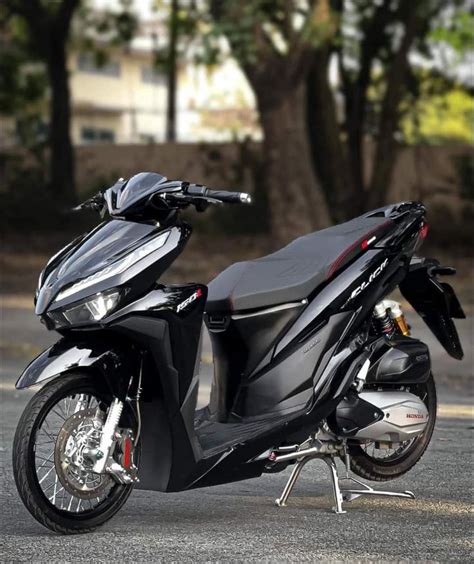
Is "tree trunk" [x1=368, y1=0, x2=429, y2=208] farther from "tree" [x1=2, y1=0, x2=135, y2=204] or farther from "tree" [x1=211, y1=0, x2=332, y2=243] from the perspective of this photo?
"tree" [x1=2, y1=0, x2=135, y2=204]

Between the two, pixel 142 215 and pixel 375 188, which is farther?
pixel 375 188

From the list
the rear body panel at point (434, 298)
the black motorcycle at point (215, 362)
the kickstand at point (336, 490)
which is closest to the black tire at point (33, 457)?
the black motorcycle at point (215, 362)

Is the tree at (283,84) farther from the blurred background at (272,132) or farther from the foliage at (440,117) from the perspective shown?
the foliage at (440,117)

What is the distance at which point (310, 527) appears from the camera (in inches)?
246

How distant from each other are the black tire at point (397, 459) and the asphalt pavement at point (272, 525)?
136 millimetres

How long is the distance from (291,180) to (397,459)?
15.5m

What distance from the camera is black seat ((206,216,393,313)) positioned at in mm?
6398

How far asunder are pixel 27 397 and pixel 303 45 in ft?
37.0

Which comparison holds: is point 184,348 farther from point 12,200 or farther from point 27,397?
point 12,200

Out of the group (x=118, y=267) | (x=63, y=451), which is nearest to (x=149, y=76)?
(x=118, y=267)

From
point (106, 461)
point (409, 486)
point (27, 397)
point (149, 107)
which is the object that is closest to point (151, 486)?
point (106, 461)

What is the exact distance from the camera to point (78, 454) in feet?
19.1

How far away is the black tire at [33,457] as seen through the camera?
5652 mm

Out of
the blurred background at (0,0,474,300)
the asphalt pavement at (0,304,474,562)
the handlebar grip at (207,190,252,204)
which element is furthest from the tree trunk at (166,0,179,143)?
the handlebar grip at (207,190,252,204)
